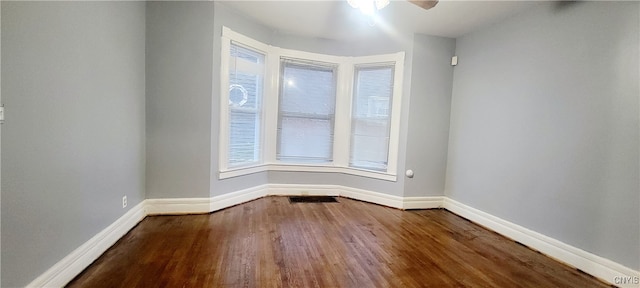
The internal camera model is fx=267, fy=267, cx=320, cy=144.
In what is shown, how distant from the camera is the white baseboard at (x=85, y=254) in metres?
1.52

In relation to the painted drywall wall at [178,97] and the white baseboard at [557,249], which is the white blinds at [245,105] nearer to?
the painted drywall wall at [178,97]

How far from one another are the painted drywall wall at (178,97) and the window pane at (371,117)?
1.98 meters

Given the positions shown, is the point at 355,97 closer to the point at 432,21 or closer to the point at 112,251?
the point at 432,21

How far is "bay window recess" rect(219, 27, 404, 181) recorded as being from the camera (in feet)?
11.3

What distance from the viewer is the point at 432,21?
2990mm

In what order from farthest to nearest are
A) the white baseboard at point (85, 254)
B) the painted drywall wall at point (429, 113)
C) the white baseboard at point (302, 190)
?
the white baseboard at point (302, 190) < the painted drywall wall at point (429, 113) < the white baseboard at point (85, 254)

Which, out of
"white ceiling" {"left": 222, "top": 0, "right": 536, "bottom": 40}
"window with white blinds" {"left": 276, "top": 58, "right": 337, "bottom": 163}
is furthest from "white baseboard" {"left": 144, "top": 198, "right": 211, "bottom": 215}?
"white ceiling" {"left": 222, "top": 0, "right": 536, "bottom": 40}

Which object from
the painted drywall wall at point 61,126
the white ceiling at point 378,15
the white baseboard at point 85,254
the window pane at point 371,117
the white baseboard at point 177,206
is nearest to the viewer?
the painted drywall wall at point 61,126

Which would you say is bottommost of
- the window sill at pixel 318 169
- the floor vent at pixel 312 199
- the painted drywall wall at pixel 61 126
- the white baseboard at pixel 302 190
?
the floor vent at pixel 312 199

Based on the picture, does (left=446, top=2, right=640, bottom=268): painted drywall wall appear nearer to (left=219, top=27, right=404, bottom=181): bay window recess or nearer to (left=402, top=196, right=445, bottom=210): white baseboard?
(left=402, top=196, right=445, bottom=210): white baseboard

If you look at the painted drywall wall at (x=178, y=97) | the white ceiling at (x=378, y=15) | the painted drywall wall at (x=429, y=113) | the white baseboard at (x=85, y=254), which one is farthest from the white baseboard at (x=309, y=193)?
the white ceiling at (x=378, y=15)

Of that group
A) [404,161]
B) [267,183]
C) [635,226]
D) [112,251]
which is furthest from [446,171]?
[112,251]

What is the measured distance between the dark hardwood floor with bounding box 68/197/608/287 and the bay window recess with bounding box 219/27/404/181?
3.12 ft

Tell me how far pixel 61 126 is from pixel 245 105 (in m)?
1.90
